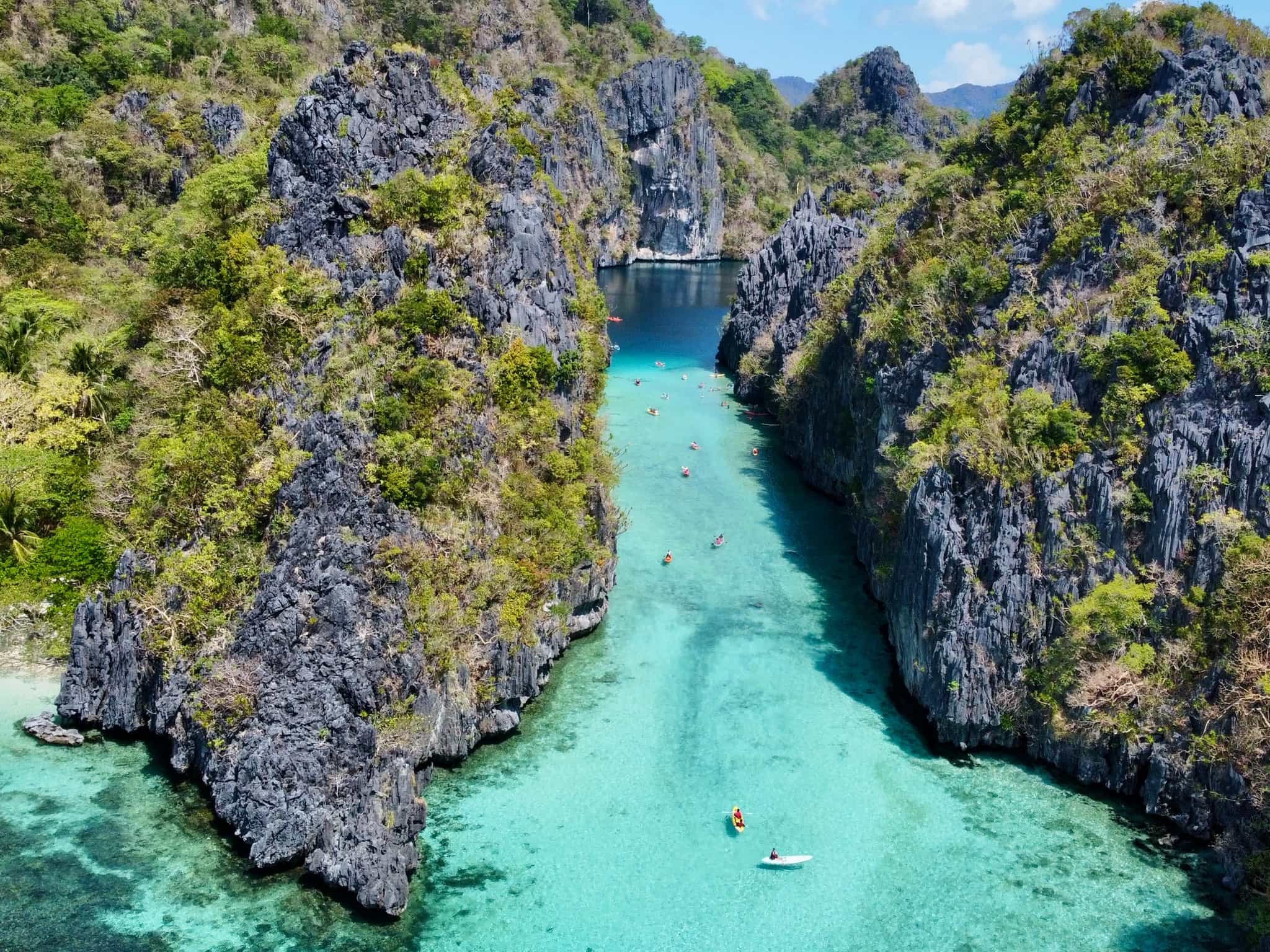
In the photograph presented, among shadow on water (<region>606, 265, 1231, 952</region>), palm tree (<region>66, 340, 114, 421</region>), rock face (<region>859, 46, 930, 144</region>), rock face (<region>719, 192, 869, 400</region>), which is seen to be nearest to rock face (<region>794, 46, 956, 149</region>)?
rock face (<region>859, 46, 930, 144</region>)

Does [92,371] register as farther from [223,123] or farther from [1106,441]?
[1106,441]

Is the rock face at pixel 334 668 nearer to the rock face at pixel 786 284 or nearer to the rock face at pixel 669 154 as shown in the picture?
the rock face at pixel 786 284

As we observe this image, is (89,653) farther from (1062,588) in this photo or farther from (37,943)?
(1062,588)

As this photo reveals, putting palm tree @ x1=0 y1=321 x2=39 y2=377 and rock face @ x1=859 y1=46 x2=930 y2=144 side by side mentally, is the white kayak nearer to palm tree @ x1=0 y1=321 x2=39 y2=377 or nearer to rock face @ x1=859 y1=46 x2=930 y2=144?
palm tree @ x1=0 y1=321 x2=39 y2=377

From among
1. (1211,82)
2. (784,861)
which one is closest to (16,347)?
(784,861)

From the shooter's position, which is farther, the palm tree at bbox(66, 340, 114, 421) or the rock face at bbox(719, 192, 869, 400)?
the rock face at bbox(719, 192, 869, 400)

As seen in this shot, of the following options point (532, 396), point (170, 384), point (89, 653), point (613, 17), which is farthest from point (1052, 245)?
point (613, 17)

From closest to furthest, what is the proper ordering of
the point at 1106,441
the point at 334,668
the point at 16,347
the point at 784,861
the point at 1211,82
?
the point at 784,861, the point at 334,668, the point at 1106,441, the point at 1211,82, the point at 16,347
